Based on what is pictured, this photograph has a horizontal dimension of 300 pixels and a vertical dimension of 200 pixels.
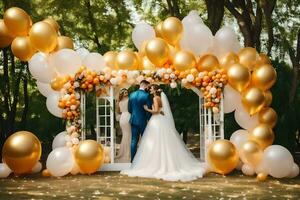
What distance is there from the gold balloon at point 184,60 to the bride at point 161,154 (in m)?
0.73

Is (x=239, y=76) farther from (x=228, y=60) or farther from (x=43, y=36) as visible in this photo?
(x=43, y=36)

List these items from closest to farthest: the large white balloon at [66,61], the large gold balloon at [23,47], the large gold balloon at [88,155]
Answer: the large gold balloon at [88,155]
the large white balloon at [66,61]
the large gold balloon at [23,47]

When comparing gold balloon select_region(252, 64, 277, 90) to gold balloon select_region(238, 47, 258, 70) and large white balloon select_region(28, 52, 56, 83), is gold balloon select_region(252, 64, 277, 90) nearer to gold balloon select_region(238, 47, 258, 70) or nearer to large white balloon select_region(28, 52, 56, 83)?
gold balloon select_region(238, 47, 258, 70)

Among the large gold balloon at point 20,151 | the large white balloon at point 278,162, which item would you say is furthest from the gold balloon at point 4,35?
the large white balloon at point 278,162

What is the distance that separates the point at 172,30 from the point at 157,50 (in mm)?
577

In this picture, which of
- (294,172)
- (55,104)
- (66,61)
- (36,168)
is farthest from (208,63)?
(36,168)

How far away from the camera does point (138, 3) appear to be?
2108 centimetres

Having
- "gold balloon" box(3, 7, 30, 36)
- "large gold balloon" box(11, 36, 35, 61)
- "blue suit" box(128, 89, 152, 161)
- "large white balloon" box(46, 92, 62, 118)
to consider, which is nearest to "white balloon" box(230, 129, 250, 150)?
"blue suit" box(128, 89, 152, 161)

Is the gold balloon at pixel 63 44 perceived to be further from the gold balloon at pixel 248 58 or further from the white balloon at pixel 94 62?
the gold balloon at pixel 248 58

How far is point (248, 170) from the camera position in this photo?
11070mm

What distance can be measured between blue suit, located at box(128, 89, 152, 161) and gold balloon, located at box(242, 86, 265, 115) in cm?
217

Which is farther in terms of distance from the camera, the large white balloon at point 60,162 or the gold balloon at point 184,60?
the gold balloon at point 184,60

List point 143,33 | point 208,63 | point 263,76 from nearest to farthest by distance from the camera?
point 263,76 → point 208,63 → point 143,33

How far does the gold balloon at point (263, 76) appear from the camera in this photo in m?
11.2
